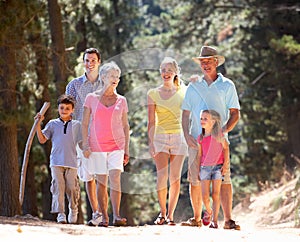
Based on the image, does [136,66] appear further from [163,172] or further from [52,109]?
[163,172]

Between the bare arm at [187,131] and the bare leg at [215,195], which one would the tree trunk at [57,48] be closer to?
the bare arm at [187,131]

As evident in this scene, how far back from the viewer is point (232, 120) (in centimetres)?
873

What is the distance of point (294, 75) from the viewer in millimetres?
24078

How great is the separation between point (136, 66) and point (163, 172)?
18.6m

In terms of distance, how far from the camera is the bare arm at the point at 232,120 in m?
8.70

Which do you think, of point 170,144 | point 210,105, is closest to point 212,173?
point 210,105

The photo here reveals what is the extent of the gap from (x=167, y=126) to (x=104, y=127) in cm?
82

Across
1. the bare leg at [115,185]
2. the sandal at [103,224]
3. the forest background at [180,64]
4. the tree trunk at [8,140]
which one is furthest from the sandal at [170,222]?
the forest background at [180,64]

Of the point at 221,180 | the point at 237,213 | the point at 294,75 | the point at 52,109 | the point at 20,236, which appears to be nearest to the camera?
the point at 20,236

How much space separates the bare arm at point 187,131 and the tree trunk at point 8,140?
6490 millimetres

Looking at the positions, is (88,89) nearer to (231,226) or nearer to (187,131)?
(187,131)

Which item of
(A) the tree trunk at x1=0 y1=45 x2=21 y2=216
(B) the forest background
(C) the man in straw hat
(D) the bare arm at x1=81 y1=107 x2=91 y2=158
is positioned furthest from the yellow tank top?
(B) the forest background

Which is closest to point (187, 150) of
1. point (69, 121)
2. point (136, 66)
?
point (69, 121)

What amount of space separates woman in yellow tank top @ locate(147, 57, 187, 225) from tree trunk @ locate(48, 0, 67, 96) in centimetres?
756
